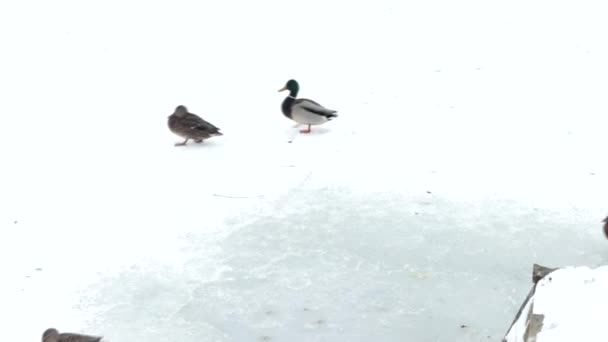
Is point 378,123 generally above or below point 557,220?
above

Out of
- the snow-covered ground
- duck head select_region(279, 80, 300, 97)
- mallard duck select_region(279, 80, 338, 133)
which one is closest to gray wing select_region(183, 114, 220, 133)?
the snow-covered ground

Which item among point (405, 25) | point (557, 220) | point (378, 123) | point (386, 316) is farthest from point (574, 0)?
point (386, 316)

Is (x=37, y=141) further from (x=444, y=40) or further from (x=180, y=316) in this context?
(x=444, y=40)

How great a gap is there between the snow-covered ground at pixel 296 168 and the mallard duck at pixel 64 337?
0.56ft

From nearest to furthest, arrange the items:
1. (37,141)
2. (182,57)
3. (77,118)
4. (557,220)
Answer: (557,220), (37,141), (77,118), (182,57)

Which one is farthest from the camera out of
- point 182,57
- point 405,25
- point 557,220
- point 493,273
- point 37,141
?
point 405,25

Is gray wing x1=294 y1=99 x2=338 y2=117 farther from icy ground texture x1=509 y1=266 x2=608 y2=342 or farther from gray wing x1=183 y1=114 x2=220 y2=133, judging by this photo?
icy ground texture x1=509 y1=266 x2=608 y2=342

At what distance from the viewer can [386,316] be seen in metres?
4.54

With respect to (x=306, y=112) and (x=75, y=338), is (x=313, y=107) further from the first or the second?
(x=75, y=338)

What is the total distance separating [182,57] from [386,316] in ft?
18.7

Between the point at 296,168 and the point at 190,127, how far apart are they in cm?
107

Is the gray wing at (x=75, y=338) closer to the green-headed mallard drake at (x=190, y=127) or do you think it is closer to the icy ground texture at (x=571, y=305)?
the icy ground texture at (x=571, y=305)

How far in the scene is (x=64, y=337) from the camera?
4.21m

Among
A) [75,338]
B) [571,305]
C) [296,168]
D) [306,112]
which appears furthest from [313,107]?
[571,305]
